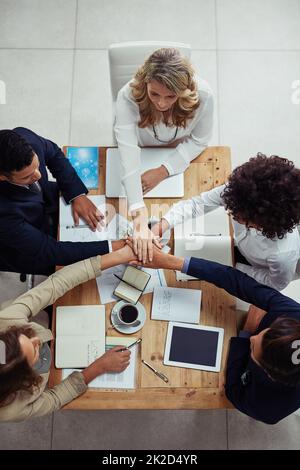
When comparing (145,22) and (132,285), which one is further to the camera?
(145,22)

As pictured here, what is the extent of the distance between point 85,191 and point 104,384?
0.81 metres

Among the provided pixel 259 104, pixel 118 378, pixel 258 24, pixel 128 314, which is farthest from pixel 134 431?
pixel 258 24

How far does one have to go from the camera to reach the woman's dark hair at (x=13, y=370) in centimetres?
149

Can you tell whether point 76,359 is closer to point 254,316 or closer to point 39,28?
point 254,316

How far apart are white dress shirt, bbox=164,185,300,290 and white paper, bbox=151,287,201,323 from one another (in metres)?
0.29

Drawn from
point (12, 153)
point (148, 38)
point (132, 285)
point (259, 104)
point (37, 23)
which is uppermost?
point (37, 23)

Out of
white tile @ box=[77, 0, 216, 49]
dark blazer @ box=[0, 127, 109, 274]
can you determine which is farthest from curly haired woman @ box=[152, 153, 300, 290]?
white tile @ box=[77, 0, 216, 49]

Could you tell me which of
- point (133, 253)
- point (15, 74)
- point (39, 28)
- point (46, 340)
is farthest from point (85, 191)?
point (39, 28)

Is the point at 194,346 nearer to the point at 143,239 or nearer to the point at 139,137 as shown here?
the point at 143,239

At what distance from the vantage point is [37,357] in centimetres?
161

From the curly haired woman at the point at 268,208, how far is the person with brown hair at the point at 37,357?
0.41 metres

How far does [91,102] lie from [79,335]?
1738 millimetres

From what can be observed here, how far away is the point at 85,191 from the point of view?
1963 mm

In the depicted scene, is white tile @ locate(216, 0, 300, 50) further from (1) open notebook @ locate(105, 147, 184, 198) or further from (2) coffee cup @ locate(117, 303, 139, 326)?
(2) coffee cup @ locate(117, 303, 139, 326)
